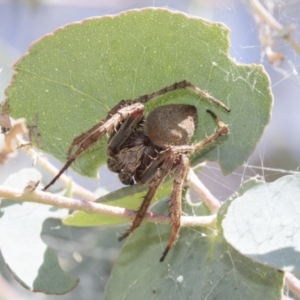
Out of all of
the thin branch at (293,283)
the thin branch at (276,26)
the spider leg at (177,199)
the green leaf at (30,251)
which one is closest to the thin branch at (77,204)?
the spider leg at (177,199)

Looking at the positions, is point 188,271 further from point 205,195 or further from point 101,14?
point 101,14

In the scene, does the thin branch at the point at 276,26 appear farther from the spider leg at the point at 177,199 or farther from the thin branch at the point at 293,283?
the thin branch at the point at 293,283

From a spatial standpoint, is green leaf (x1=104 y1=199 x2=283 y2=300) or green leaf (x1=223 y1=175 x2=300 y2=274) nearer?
green leaf (x1=223 y1=175 x2=300 y2=274)

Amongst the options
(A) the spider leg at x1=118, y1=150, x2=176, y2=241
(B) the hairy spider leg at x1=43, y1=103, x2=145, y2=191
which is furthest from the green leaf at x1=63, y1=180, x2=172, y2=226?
(B) the hairy spider leg at x1=43, y1=103, x2=145, y2=191

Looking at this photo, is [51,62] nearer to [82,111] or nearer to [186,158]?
[82,111]

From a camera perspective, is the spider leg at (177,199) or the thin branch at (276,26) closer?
the spider leg at (177,199)

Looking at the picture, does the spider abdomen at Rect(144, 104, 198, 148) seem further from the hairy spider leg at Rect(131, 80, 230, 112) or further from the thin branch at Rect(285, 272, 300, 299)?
the thin branch at Rect(285, 272, 300, 299)
